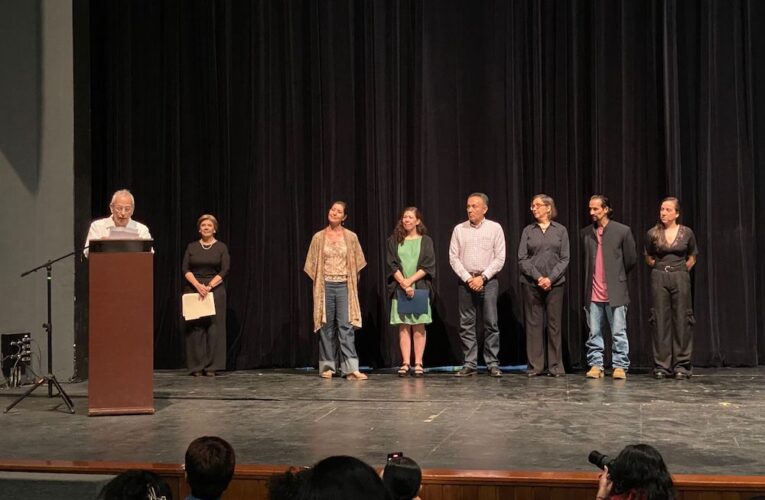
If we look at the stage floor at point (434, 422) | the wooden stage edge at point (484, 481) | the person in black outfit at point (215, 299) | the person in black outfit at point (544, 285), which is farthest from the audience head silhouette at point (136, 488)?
the person in black outfit at point (215, 299)

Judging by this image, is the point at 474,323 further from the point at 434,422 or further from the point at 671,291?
the point at 434,422

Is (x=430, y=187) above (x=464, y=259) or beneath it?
above

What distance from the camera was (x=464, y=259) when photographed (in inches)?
325

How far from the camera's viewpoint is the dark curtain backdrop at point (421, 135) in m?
8.38

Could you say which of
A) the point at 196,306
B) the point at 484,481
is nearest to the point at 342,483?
the point at 484,481

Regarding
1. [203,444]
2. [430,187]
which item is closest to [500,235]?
[430,187]

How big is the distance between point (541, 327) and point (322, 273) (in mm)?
1768

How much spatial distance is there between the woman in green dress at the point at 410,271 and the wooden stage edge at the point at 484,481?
13.5ft

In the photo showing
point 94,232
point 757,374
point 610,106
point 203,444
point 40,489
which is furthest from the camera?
point 610,106

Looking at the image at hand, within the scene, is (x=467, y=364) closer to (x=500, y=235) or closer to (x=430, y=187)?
(x=500, y=235)

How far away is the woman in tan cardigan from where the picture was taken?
27.1 feet

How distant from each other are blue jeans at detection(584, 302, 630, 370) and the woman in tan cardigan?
1.78 metres

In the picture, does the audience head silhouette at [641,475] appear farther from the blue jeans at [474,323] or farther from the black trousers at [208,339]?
the black trousers at [208,339]

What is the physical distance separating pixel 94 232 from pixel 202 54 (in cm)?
308
